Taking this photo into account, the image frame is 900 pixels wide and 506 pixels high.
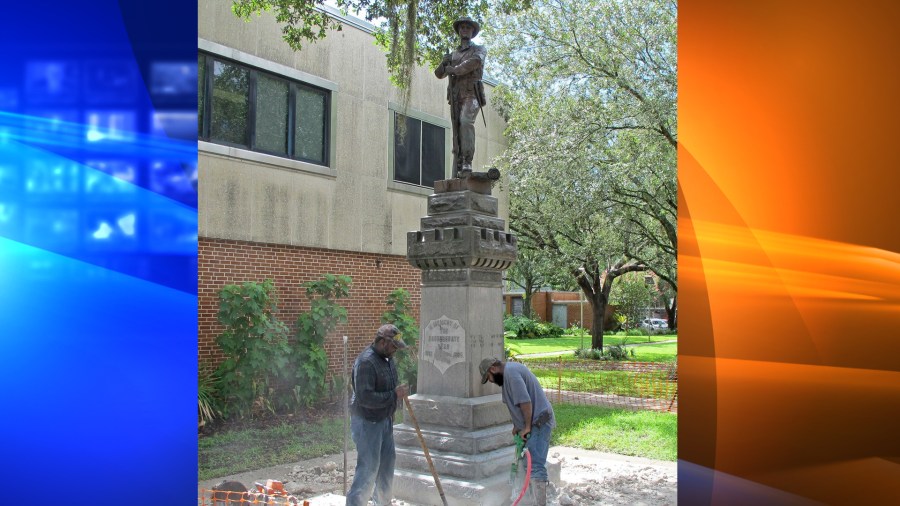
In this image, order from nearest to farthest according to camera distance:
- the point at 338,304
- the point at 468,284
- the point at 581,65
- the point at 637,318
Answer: the point at 468,284 < the point at 338,304 < the point at 581,65 < the point at 637,318

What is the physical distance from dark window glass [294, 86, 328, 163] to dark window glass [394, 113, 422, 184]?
1967mm

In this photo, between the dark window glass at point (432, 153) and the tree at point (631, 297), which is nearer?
the dark window glass at point (432, 153)

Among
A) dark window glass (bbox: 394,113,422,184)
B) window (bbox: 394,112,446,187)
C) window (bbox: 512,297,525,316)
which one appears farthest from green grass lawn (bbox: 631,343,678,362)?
window (bbox: 512,297,525,316)

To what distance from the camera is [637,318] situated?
45.2m

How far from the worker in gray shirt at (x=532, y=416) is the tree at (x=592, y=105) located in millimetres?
8881

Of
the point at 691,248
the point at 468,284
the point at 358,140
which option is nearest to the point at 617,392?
the point at 358,140

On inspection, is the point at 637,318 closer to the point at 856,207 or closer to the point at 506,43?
the point at 506,43

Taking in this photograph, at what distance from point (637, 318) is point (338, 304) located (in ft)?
113

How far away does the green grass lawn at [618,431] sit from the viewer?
1035cm

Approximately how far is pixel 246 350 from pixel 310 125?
458cm

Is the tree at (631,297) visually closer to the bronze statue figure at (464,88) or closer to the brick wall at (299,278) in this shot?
the brick wall at (299,278)

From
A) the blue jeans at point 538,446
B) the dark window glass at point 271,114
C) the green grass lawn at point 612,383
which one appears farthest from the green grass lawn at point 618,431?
the dark window glass at point 271,114

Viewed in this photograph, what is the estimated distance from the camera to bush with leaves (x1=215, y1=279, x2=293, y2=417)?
37.2 ft

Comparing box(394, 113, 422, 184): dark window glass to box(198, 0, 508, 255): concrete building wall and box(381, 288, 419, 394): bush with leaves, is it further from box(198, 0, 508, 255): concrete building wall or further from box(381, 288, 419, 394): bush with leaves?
box(381, 288, 419, 394): bush with leaves
